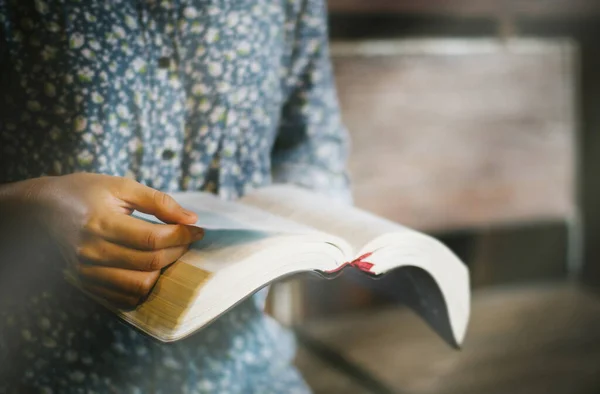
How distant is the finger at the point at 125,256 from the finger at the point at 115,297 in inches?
0.7

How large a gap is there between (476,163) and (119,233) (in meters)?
0.72

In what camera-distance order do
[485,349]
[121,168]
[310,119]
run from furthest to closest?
[485,349]
[310,119]
[121,168]

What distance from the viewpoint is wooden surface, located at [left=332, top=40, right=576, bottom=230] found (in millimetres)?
905

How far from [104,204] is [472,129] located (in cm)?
70

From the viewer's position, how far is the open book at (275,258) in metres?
0.35

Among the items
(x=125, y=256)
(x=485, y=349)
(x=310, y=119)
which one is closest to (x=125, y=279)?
(x=125, y=256)

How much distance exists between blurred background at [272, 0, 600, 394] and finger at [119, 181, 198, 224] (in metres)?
0.45

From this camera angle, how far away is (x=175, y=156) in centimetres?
50

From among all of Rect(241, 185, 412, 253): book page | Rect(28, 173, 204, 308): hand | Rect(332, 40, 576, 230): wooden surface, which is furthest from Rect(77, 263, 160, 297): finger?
Rect(332, 40, 576, 230): wooden surface

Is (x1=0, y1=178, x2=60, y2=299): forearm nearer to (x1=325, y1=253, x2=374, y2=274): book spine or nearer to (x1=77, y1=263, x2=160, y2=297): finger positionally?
(x1=77, y1=263, x2=160, y2=297): finger

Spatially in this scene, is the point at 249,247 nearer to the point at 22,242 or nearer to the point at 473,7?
the point at 22,242

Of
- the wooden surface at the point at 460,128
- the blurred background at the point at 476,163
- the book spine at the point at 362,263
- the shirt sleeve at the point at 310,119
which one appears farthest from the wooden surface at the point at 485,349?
the book spine at the point at 362,263

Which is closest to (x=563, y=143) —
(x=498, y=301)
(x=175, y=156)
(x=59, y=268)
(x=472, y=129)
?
(x=472, y=129)

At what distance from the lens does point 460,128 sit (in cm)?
94
